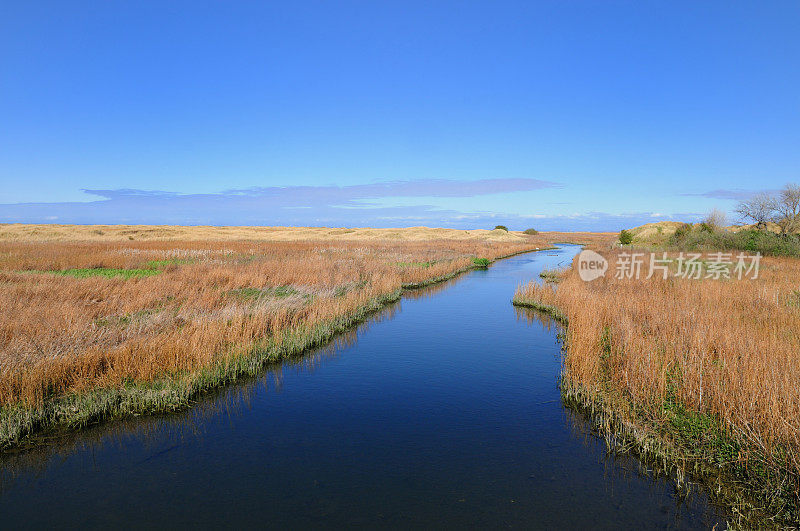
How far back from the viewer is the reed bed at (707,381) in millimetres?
5637

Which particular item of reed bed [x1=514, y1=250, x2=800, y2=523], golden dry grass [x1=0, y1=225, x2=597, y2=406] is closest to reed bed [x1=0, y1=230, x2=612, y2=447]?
golden dry grass [x1=0, y1=225, x2=597, y2=406]

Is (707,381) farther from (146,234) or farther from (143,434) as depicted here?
(146,234)

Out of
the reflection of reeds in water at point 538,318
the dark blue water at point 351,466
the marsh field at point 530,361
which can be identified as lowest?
the dark blue water at point 351,466

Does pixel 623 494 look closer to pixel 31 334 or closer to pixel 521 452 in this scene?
pixel 521 452

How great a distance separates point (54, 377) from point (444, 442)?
24.1 ft

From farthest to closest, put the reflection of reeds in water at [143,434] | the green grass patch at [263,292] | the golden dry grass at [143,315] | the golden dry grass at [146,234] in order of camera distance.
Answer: the golden dry grass at [146,234]
the green grass patch at [263,292]
the golden dry grass at [143,315]
the reflection of reeds in water at [143,434]

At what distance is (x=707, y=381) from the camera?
7340 millimetres

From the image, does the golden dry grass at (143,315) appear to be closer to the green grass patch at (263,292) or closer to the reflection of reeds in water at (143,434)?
the green grass patch at (263,292)

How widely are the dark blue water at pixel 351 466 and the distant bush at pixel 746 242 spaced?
3178 cm

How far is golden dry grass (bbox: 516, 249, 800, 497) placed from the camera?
5.84 m

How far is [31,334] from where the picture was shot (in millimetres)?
9344

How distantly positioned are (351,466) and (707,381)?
626 centimetres

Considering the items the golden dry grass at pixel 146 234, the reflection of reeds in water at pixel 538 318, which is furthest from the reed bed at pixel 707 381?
the golden dry grass at pixel 146 234

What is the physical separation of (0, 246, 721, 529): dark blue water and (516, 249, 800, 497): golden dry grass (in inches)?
43.7
